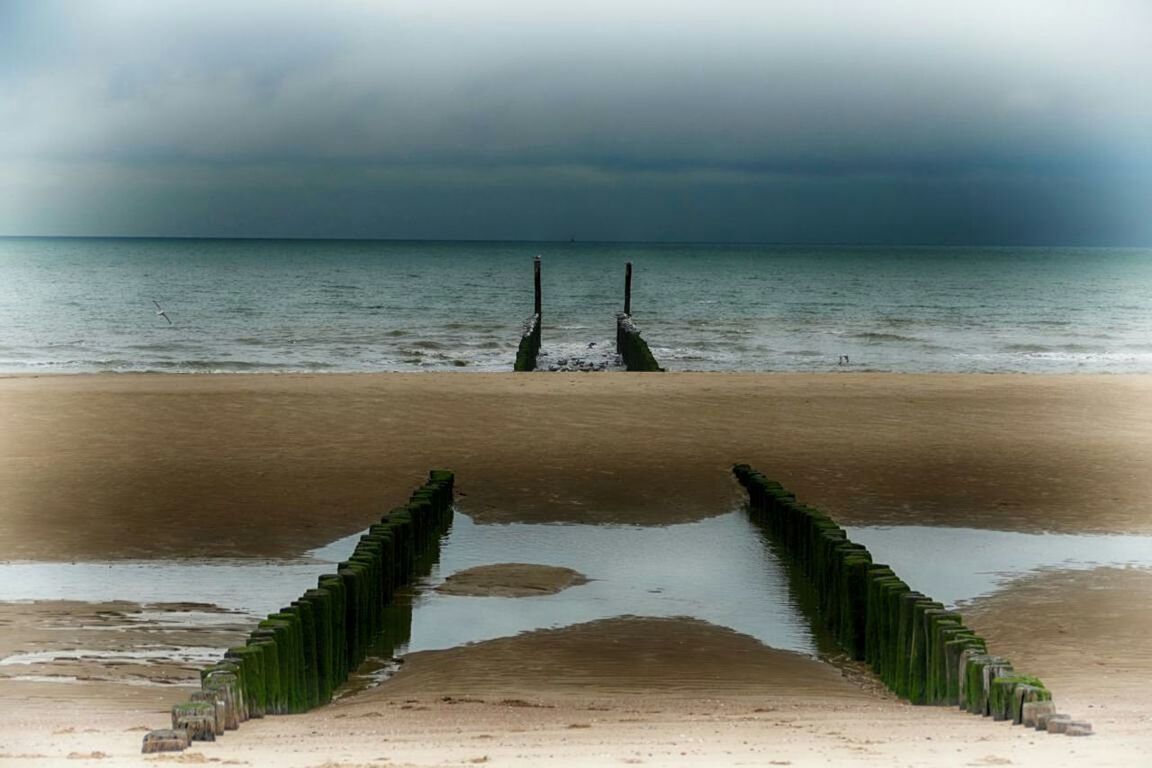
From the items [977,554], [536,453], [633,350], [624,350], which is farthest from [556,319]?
[977,554]

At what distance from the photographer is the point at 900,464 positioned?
13359mm

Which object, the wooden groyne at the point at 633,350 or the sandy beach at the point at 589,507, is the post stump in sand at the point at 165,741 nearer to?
the sandy beach at the point at 589,507

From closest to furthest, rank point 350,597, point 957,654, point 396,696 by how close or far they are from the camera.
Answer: point 957,654 < point 396,696 < point 350,597

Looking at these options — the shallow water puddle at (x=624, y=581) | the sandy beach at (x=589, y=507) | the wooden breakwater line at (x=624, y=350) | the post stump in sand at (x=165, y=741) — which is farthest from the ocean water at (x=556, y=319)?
the post stump in sand at (x=165, y=741)

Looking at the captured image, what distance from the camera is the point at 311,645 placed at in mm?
6465

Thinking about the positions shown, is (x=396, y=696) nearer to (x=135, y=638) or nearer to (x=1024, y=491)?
(x=135, y=638)

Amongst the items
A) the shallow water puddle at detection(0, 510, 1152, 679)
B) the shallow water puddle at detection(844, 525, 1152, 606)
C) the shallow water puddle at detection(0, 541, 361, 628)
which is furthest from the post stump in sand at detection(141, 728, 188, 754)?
the shallow water puddle at detection(844, 525, 1152, 606)

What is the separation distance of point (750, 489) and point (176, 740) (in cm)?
737

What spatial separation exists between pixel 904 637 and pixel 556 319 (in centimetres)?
4755

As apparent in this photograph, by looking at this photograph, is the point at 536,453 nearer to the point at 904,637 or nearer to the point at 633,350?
the point at 904,637

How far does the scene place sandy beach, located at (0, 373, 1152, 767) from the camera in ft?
16.5

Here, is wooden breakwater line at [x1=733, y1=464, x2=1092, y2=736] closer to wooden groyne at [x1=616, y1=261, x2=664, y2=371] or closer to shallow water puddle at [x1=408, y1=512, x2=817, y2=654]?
shallow water puddle at [x1=408, y1=512, x2=817, y2=654]

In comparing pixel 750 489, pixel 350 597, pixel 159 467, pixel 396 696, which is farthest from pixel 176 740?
pixel 159 467

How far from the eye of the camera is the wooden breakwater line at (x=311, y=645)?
5.25m
